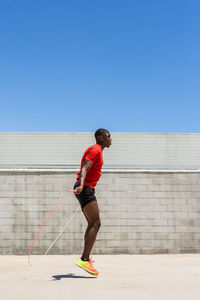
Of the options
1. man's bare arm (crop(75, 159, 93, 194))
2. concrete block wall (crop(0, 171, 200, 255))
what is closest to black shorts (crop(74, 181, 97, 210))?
man's bare arm (crop(75, 159, 93, 194))

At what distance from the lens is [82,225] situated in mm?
7879

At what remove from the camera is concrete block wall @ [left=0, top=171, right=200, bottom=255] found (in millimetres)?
7840

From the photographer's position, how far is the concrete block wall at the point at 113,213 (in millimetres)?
7840

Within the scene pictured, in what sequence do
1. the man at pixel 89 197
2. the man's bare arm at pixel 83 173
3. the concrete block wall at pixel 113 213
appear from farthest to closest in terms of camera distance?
the concrete block wall at pixel 113 213, the man at pixel 89 197, the man's bare arm at pixel 83 173

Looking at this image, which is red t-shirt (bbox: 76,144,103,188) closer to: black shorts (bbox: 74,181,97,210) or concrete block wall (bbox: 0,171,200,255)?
black shorts (bbox: 74,181,97,210)
